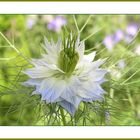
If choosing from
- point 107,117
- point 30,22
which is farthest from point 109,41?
point 107,117

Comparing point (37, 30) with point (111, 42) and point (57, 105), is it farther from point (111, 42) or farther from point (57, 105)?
point (57, 105)

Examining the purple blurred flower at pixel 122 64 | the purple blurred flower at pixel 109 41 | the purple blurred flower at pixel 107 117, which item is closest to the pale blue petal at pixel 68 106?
the purple blurred flower at pixel 107 117

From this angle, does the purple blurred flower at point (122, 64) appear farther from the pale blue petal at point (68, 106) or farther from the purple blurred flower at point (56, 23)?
the purple blurred flower at point (56, 23)

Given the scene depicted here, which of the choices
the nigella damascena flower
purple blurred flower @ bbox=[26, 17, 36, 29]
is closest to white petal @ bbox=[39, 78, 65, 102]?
the nigella damascena flower

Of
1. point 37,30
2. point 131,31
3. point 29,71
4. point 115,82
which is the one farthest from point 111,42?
point 29,71

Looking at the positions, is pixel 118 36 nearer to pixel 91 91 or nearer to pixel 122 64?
pixel 122 64

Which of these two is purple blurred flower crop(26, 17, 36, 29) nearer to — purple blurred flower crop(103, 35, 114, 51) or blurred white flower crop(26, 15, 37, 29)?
blurred white flower crop(26, 15, 37, 29)

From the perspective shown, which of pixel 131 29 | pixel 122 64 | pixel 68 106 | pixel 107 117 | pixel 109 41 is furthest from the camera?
pixel 131 29
